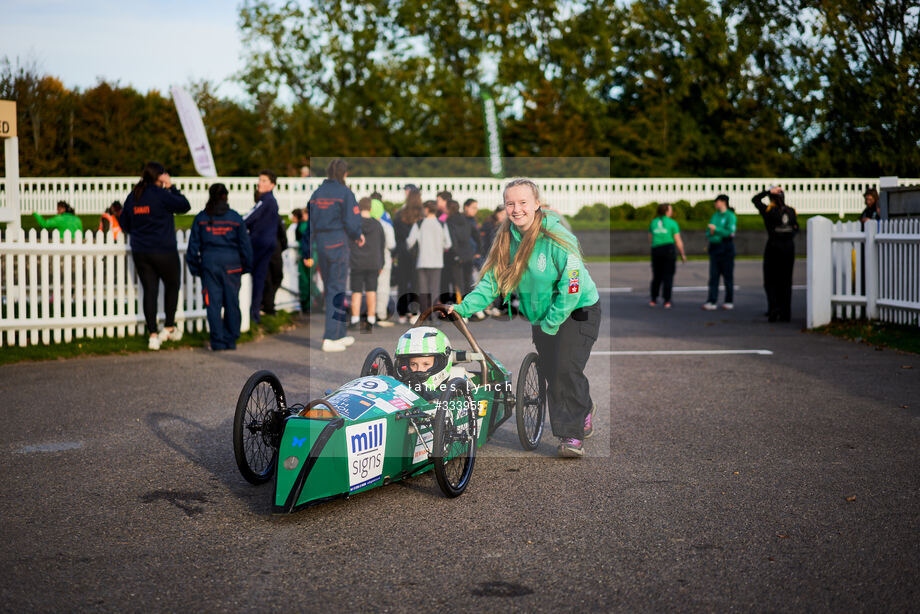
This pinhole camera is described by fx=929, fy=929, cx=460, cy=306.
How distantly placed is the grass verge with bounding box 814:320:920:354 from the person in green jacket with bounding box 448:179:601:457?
6350mm

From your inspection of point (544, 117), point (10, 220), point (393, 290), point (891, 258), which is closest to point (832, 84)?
point (544, 117)

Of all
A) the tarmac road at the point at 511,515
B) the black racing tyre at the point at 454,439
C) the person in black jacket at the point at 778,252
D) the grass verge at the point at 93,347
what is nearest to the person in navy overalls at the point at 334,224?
the grass verge at the point at 93,347

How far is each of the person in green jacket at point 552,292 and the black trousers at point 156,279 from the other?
6028 mm

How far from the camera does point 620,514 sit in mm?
4922

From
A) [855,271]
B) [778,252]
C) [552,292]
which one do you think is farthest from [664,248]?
[552,292]

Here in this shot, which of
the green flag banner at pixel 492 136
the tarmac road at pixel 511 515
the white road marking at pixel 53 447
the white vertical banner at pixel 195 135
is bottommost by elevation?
the tarmac road at pixel 511 515

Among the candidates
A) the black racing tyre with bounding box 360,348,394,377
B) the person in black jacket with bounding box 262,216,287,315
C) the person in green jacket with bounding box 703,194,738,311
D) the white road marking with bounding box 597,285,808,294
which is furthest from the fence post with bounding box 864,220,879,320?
the black racing tyre with bounding box 360,348,394,377

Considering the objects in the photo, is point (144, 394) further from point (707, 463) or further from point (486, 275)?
point (707, 463)

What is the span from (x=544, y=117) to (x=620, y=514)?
39999 mm

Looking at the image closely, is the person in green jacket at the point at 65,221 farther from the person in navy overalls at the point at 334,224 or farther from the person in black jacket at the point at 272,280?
the person in navy overalls at the point at 334,224

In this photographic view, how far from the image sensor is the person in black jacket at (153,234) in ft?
35.1

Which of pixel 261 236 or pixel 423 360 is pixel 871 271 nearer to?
pixel 261 236

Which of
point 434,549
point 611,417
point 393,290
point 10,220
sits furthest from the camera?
point 393,290

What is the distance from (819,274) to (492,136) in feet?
99.4
